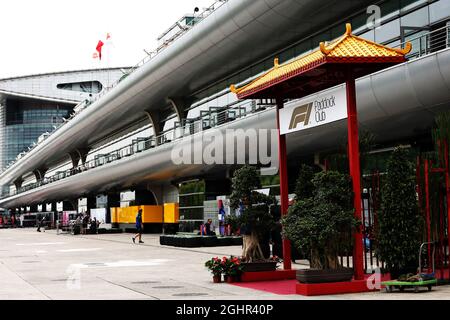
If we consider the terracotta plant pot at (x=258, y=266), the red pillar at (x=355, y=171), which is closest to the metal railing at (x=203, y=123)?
the terracotta plant pot at (x=258, y=266)

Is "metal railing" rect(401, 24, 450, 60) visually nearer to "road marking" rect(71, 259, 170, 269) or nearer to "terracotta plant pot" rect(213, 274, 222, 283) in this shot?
"terracotta plant pot" rect(213, 274, 222, 283)

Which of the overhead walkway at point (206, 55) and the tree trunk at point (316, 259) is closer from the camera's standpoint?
the tree trunk at point (316, 259)

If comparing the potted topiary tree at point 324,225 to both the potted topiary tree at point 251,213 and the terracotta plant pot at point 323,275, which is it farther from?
the potted topiary tree at point 251,213

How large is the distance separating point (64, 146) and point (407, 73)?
2753 inches

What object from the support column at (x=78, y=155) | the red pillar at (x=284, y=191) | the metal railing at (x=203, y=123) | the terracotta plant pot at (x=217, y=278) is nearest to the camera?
the terracotta plant pot at (x=217, y=278)

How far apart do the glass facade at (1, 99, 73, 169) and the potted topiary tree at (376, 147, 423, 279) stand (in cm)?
15885

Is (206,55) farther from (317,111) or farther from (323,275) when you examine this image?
(323,275)

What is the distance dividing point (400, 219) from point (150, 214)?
46.1 metres

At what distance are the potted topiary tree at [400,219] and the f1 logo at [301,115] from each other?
2.26 metres

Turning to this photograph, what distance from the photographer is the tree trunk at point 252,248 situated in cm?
1680

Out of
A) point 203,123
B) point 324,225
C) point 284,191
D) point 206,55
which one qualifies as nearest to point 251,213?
point 284,191
